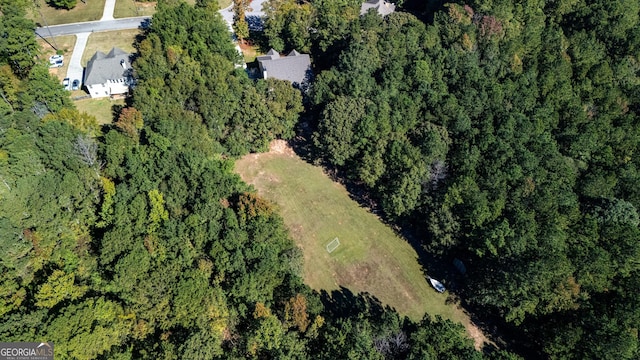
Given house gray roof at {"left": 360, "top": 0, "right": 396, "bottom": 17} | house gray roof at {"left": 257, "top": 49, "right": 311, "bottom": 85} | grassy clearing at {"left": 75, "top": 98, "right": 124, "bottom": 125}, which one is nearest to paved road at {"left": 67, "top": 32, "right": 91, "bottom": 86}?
grassy clearing at {"left": 75, "top": 98, "right": 124, "bottom": 125}

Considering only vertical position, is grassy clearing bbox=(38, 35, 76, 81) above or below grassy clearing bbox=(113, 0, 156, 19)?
below

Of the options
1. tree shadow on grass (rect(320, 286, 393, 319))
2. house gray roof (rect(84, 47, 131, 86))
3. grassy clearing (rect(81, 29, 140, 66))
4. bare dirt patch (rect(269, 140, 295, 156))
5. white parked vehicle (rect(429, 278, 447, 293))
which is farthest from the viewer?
grassy clearing (rect(81, 29, 140, 66))

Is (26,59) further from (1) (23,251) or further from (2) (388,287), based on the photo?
(2) (388,287)

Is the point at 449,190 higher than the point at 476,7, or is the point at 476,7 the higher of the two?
the point at 476,7

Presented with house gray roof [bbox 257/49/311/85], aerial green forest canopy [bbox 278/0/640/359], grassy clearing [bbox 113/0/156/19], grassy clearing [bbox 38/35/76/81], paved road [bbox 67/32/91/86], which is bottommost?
grassy clearing [bbox 38/35/76/81]

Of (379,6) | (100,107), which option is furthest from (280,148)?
(379,6)

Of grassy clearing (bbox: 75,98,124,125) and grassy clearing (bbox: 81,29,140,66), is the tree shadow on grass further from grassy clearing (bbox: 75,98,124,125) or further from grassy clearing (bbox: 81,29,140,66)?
grassy clearing (bbox: 81,29,140,66)

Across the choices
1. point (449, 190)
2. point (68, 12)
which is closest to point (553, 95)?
point (449, 190)
